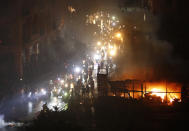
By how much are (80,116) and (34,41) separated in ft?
77.7

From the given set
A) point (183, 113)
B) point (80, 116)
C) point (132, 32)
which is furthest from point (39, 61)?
point (183, 113)

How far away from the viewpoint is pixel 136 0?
87.5 feet

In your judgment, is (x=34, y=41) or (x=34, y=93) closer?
(x=34, y=93)

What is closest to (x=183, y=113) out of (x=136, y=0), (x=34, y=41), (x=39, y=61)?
(x=136, y=0)

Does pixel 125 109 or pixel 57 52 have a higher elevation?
pixel 57 52

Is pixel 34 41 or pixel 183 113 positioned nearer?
pixel 183 113

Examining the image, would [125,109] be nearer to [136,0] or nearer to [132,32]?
[132,32]

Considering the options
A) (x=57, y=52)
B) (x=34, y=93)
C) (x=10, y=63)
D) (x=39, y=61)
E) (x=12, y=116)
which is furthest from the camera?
(x=57, y=52)

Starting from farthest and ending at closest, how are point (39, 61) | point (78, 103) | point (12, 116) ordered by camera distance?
point (39, 61) → point (12, 116) → point (78, 103)

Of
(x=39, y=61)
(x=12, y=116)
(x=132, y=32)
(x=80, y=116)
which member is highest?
(x=132, y=32)

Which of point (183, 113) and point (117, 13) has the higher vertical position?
point (117, 13)

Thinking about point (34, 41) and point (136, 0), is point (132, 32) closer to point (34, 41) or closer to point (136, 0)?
point (136, 0)

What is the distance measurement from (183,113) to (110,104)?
3.80 metres

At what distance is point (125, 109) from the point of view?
10633 millimetres
